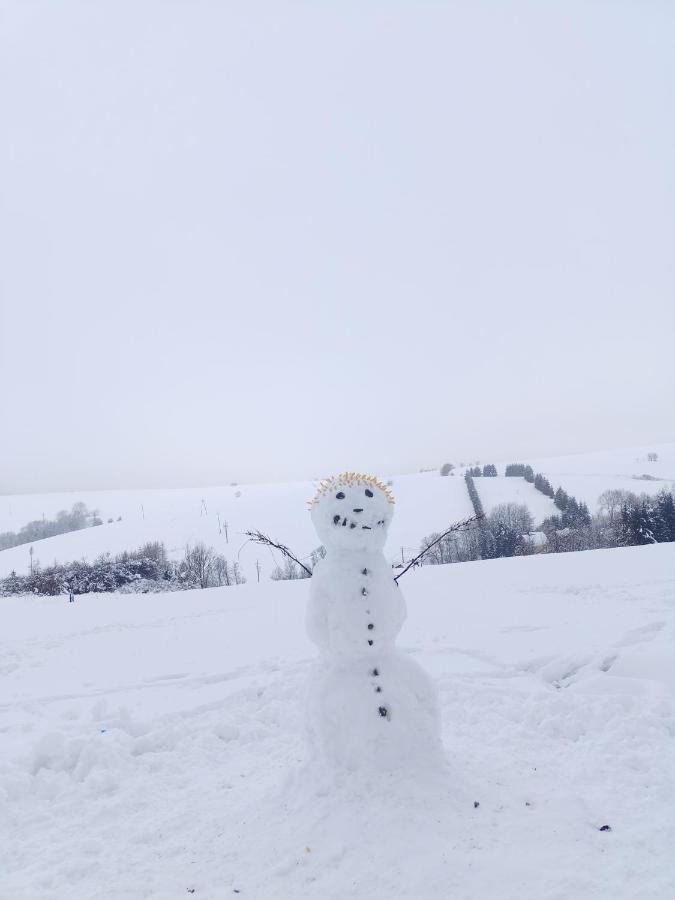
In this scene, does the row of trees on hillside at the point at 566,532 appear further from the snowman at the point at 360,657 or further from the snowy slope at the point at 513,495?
the snowman at the point at 360,657

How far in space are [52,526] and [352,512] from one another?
438ft

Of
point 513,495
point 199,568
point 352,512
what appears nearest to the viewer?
point 352,512

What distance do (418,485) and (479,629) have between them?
8891 centimetres

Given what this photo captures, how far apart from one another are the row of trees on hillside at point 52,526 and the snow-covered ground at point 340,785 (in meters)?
109

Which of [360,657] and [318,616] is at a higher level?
[318,616]

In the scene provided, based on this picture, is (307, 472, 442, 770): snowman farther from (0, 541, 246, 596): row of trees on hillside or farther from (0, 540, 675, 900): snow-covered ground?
(0, 541, 246, 596): row of trees on hillside

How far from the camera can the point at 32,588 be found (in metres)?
42.6

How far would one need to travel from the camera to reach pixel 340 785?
197 inches

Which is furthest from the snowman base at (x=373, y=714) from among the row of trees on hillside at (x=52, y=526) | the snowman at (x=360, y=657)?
the row of trees on hillside at (x=52, y=526)

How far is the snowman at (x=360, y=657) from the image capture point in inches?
203

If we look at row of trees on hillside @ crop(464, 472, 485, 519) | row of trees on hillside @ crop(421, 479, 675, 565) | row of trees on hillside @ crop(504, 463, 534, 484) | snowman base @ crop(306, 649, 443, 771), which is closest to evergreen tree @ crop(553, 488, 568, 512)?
row of trees on hillside @ crop(421, 479, 675, 565)

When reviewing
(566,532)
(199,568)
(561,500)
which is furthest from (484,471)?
(199,568)

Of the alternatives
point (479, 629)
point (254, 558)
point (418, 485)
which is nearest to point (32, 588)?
point (254, 558)

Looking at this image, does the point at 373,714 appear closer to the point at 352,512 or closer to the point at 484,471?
the point at 352,512
